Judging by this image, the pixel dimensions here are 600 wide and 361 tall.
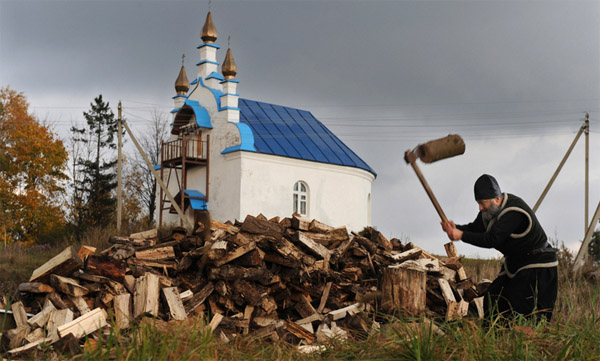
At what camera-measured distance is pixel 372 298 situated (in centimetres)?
834

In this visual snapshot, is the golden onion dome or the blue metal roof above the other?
the golden onion dome

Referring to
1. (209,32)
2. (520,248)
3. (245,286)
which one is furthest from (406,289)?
(209,32)

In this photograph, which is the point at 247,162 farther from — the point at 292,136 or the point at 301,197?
the point at 292,136

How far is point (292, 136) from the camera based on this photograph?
27.4 m

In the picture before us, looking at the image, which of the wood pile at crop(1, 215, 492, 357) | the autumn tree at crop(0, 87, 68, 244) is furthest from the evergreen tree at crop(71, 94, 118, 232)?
the wood pile at crop(1, 215, 492, 357)

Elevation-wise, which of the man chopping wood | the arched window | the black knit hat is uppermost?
the arched window

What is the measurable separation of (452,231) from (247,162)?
61.4ft

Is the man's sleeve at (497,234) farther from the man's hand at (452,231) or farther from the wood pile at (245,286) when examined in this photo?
the wood pile at (245,286)

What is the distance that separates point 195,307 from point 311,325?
4.99 ft

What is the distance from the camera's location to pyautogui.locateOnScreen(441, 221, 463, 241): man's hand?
6.07 m

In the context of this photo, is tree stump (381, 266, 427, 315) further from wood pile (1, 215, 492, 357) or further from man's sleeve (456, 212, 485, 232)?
man's sleeve (456, 212, 485, 232)

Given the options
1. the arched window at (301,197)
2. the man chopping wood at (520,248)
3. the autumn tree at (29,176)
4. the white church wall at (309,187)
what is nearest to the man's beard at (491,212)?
the man chopping wood at (520,248)

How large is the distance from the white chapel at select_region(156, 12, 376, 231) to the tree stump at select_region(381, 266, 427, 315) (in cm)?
1699

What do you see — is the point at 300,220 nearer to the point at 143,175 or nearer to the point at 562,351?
the point at 562,351
